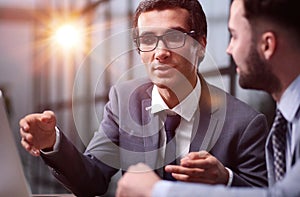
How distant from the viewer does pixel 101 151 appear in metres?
1.36

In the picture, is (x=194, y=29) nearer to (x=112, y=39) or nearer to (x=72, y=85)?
(x=112, y=39)

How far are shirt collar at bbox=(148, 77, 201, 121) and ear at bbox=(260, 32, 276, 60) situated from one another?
0.46 m

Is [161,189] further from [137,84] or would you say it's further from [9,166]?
[137,84]

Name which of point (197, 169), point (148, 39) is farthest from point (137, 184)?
point (148, 39)

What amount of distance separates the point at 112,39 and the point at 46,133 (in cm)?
75

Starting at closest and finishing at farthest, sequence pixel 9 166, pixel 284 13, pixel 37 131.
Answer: pixel 284 13 < pixel 9 166 < pixel 37 131

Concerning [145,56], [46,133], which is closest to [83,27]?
[145,56]

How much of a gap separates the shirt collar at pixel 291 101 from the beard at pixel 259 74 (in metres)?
0.03

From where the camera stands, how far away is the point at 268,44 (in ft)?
2.84

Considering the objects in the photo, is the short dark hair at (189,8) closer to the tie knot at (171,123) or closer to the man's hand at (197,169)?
the tie knot at (171,123)

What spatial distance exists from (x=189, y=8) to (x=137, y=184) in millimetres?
711

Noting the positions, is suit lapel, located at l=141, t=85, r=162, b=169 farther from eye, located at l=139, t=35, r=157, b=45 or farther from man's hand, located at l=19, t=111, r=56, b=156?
man's hand, located at l=19, t=111, r=56, b=156

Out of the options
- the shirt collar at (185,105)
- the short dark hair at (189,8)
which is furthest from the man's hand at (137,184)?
the short dark hair at (189,8)

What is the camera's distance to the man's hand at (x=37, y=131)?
1059 mm
